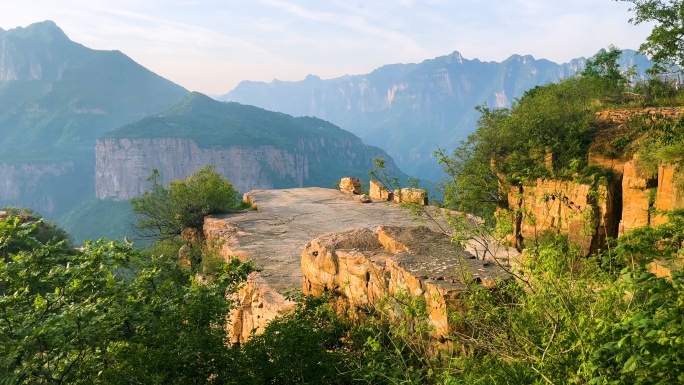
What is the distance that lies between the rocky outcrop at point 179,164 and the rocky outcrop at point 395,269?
105551mm

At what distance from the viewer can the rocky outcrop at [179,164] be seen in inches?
4535

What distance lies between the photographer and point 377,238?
9828mm

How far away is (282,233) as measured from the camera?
615 inches

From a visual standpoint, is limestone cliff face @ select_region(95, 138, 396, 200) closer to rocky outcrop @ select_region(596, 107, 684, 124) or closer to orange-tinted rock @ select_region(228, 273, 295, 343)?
rocky outcrop @ select_region(596, 107, 684, 124)

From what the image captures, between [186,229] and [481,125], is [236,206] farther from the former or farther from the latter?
[481,125]

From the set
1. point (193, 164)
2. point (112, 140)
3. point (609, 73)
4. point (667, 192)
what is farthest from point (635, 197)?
point (112, 140)

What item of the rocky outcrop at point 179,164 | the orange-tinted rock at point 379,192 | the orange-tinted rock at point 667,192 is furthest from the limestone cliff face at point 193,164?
the orange-tinted rock at point 667,192

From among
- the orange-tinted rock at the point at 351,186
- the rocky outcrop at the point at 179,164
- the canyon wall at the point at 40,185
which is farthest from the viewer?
the canyon wall at the point at 40,185

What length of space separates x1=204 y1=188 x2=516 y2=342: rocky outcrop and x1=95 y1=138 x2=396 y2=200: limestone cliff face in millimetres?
94020

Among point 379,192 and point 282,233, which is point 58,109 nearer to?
point 379,192

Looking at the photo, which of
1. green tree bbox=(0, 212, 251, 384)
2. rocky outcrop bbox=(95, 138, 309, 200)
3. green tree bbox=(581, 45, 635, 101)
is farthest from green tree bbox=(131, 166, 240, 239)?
rocky outcrop bbox=(95, 138, 309, 200)

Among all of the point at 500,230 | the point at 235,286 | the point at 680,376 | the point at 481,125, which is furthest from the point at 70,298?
the point at 481,125

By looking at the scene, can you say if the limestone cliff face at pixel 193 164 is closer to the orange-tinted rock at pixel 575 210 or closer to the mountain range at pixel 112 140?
the mountain range at pixel 112 140

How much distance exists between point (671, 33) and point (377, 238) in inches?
322
